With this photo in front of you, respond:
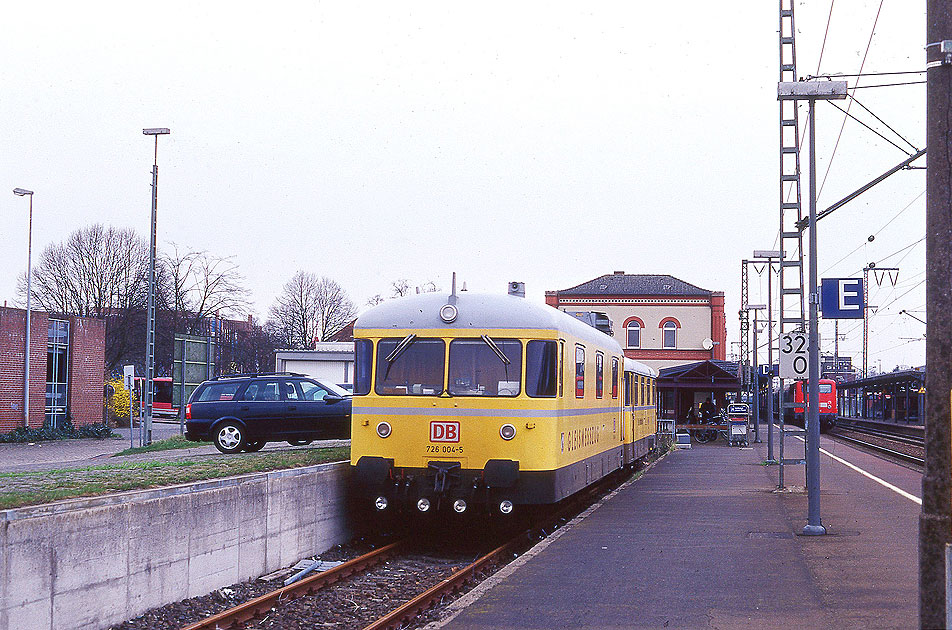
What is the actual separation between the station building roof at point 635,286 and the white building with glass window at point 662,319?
8cm

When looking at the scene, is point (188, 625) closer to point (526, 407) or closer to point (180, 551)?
point (180, 551)

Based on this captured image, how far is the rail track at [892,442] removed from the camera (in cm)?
3234

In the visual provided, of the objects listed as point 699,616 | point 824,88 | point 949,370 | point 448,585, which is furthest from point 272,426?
point 949,370

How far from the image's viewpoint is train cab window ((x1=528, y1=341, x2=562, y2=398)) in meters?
12.8

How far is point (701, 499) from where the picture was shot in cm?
1773

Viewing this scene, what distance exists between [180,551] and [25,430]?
31.9 meters

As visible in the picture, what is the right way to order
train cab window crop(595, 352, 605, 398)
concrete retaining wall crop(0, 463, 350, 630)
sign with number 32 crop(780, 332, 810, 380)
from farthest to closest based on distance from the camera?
train cab window crop(595, 352, 605, 398)
sign with number 32 crop(780, 332, 810, 380)
concrete retaining wall crop(0, 463, 350, 630)

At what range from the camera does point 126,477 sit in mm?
12234

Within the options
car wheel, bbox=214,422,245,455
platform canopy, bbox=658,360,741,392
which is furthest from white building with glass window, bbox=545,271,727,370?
car wheel, bbox=214,422,245,455

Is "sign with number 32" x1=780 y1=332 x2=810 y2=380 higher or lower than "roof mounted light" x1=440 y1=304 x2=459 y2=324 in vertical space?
lower

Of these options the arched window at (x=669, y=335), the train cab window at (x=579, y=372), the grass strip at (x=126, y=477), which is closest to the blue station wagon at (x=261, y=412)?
the grass strip at (x=126, y=477)

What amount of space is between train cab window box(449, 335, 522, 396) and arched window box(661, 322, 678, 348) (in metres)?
54.5

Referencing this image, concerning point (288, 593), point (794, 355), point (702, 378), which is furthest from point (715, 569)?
point (702, 378)

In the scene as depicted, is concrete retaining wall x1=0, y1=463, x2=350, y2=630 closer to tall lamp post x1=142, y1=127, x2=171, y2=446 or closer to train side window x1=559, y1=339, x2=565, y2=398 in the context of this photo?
train side window x1=559, y1=339, x2=565, y2=398
